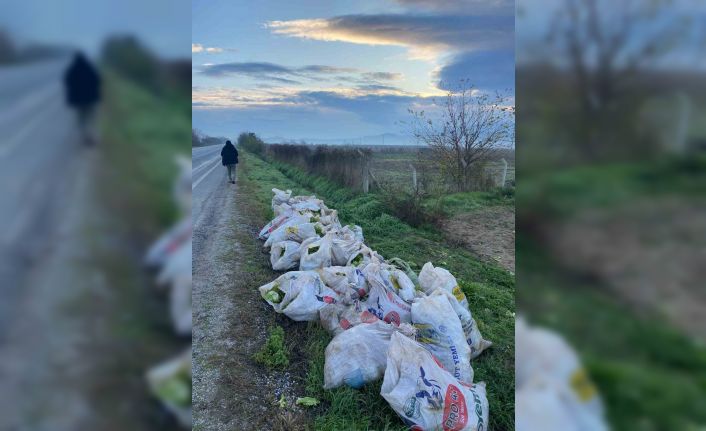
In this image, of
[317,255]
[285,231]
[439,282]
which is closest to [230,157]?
[317,255]

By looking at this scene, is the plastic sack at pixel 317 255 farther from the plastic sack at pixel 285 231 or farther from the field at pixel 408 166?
the field at pixel 408 166

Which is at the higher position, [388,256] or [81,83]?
[81,83]

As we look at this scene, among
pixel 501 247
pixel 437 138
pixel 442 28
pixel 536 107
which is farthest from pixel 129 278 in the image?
pixel 501 247

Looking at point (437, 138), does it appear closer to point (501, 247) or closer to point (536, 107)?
point (501, 247)

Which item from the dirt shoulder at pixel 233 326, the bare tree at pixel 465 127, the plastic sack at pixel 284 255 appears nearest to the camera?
the dirt shoulder at pixel 233 326

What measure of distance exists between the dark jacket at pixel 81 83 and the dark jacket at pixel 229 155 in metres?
2.40

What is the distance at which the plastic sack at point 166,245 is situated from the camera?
764 millimetres

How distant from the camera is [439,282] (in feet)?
10.8

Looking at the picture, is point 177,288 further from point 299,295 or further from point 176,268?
point 299,295

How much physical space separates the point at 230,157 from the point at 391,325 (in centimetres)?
158

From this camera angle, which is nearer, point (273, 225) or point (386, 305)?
point (386, 305)

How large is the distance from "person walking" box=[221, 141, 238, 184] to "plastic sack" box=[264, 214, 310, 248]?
0.91 metres

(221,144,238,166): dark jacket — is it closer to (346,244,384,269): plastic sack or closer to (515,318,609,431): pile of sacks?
(346,244,384,269): plastic sack

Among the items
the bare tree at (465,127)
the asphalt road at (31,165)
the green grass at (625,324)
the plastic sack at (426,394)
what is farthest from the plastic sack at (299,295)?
the asphalt road at (31,165)
